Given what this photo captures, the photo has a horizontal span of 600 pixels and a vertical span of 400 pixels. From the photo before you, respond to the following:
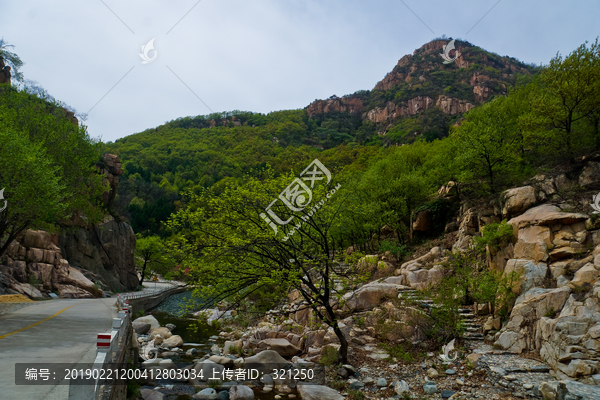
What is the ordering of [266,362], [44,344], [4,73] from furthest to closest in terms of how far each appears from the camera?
1. [4,73]
2. [266,362]
3. [44,344]

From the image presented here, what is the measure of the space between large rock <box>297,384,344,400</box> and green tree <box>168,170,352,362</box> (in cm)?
184

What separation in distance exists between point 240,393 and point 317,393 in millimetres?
2201

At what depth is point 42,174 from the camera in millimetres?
14469

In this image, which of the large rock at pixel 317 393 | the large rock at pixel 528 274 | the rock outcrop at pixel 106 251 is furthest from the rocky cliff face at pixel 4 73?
the large rock at pixel 528 274

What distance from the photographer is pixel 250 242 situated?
32.4 ft

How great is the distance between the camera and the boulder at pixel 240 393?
30.9ft

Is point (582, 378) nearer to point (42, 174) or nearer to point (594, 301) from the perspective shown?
point (594, 301)

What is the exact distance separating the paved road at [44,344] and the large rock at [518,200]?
16672 millimetres

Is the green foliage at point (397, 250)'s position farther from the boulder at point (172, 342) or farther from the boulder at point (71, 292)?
the boulder at point (71, 292)

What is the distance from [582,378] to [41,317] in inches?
686

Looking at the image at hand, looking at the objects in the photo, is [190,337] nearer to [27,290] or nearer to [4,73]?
[27,290]

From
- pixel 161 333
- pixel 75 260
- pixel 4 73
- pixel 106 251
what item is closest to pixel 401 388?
pixel 161 333

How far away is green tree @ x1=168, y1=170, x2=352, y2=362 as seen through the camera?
10.2 m

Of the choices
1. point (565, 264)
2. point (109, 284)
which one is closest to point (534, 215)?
point (565, 264)
